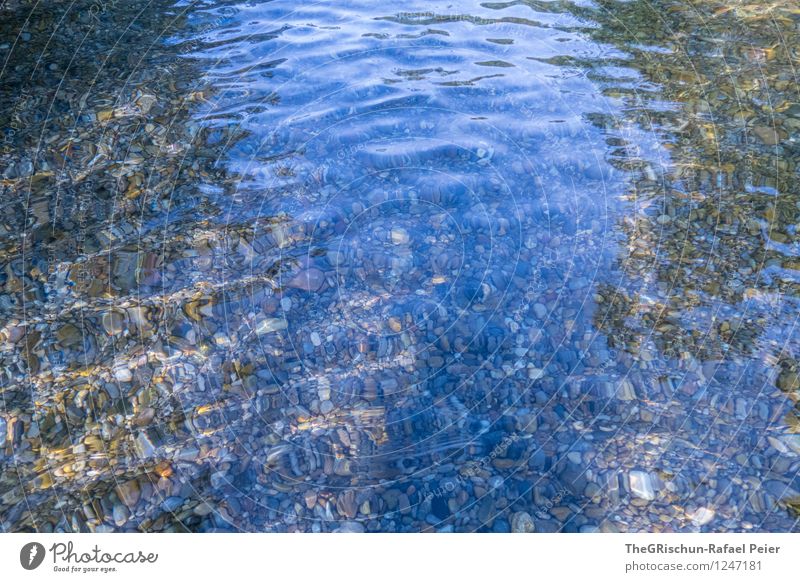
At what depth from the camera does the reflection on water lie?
13.2 ft

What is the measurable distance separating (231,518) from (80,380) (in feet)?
5.68

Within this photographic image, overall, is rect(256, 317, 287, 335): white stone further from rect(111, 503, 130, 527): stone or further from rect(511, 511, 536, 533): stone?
rect(511, 511, 536, 533): stone

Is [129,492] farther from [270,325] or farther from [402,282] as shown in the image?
[402,282]

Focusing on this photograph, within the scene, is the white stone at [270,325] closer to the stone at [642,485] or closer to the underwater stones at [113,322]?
the underwater stones at [113,322]

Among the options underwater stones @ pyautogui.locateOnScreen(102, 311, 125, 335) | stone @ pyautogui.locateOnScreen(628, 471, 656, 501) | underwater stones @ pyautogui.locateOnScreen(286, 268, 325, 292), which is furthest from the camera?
underwater stones @ pyautogui.locateOnScreen(286, 268, 325, 292)

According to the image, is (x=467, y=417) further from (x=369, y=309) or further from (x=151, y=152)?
(x=151, y=152)

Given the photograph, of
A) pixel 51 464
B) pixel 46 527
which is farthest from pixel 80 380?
pixel 46 527

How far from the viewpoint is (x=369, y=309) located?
17.2ft

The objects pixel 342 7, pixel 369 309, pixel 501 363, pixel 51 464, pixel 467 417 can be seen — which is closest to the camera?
pixel 51 464

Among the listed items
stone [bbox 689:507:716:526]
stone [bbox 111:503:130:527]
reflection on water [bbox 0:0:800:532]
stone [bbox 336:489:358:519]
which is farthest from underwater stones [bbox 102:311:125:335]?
stone [bbox 689:507:716:526]

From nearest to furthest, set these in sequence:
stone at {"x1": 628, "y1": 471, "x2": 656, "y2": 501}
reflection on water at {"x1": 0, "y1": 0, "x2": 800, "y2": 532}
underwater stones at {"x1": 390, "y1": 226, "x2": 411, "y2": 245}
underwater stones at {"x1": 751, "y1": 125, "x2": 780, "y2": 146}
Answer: stone at {"x1": 628, "y1": 471, "x2": 656, "y2": 501} → reflection on water at {"x1": 0, "y1": 0, "x2": 800, "y2": 532} → underwater stones at {"x1": 390, "y1": 226, "x2": 411, "y2": 245} → underwater stones at {"x1": 751, "y1": 125, "x2": 780, "y2": 146}

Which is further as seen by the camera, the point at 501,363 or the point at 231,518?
the point at 501,363

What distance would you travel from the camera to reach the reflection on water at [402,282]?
4.04 meters

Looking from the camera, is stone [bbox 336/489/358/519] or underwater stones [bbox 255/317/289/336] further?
underwater stones [bbox 255/317/289/336]
